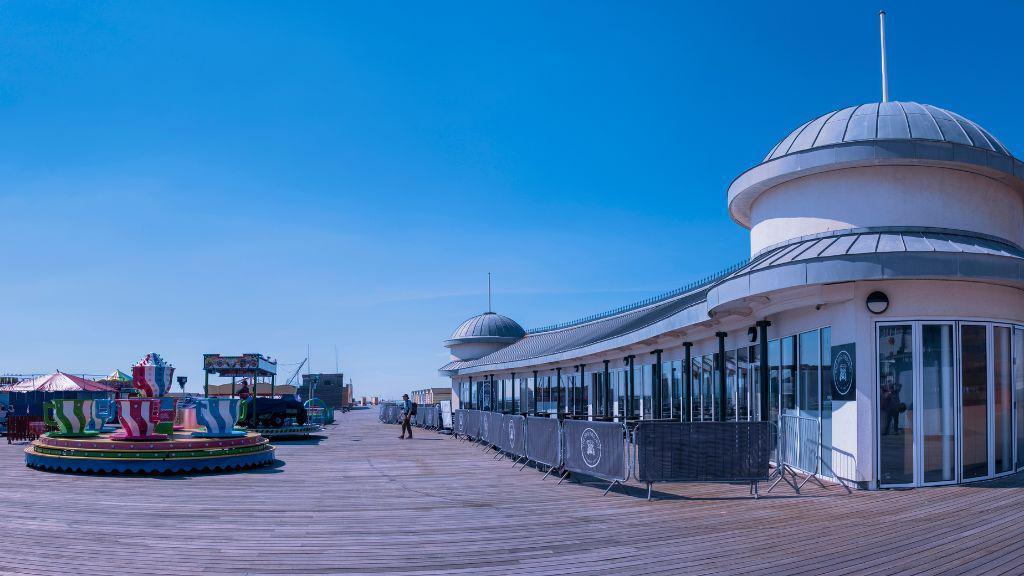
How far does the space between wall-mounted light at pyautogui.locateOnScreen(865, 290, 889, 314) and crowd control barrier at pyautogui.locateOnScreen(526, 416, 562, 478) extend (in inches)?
244

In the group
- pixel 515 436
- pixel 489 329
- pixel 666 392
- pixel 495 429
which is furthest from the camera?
pixel 489 329

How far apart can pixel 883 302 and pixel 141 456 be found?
599 inches

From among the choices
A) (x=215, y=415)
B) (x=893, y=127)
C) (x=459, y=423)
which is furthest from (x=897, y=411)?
(x=459, y=423)

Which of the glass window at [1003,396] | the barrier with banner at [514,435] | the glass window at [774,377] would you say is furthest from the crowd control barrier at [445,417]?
the glass window at [1003,396]

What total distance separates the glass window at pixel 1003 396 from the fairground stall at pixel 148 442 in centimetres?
1554

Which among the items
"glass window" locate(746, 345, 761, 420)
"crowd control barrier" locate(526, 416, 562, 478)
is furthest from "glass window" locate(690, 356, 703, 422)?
"crowd control barrier" locate(526, 416, 562, 478)

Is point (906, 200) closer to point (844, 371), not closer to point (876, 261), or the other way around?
point (876, 261)

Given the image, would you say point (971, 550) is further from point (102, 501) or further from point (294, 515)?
point (102, 501)

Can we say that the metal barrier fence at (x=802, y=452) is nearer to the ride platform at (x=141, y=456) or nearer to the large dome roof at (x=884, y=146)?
the large dome roof at (x=884, y=146)

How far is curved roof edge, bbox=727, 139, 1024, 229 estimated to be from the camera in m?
14.5

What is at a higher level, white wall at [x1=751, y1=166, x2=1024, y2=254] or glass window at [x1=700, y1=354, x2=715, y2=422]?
white wall at [x1=751, y1=166, x2=1024, y2=254]

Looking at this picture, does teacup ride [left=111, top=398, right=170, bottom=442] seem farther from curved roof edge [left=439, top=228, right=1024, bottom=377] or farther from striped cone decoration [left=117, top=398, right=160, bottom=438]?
curved roof edge [left=439, top=228, right=1024, bottom=377]

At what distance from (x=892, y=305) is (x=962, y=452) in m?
2.73

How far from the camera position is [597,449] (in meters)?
14.0
